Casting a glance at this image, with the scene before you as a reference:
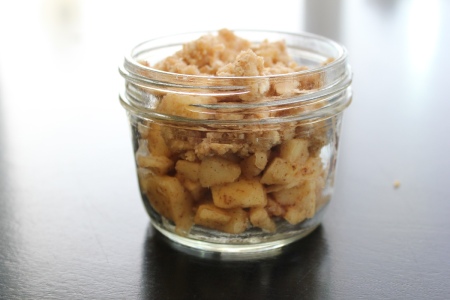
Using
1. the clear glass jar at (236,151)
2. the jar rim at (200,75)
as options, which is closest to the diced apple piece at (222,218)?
the clear glass jar at (236,151)

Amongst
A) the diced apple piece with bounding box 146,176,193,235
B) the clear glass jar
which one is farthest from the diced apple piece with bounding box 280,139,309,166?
the diced apple piece with bounding box 146,176,193,235

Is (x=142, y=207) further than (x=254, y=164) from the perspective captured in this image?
Yes

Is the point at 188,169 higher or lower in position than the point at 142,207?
higher

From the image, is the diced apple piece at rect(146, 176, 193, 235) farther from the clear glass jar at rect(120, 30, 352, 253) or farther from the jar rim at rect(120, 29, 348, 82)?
the jar rim at rect(120, 29, 348, 82)

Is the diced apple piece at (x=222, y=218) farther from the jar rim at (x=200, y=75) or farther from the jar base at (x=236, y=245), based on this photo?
the jar rim at (x=200, y=75)

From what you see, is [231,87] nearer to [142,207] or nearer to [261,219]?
[261,219]

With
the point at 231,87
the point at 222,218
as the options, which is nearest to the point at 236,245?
the point at 222,218
